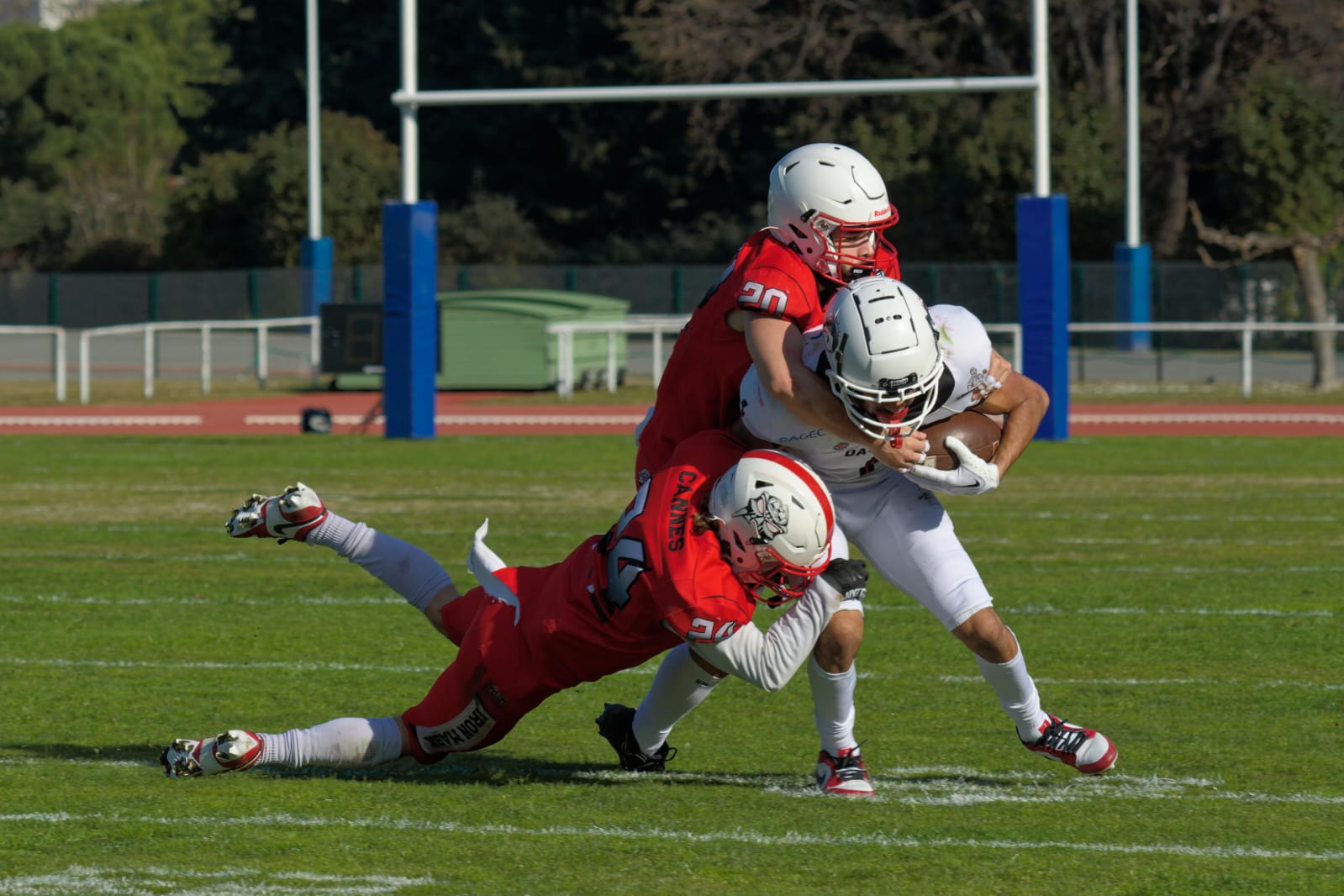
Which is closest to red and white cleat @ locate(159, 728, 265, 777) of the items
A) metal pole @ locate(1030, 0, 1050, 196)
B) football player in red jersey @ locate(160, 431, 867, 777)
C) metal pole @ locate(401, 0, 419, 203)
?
football player in red jersey @ locate(160, 431, 867, 777)

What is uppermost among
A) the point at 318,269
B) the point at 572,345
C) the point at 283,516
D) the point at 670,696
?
the point at 318,269

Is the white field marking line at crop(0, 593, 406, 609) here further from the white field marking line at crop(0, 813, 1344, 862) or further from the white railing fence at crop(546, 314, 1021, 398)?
the white railing fence at crop(546, 314, 1021, 398)

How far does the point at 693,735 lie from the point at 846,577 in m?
1.47

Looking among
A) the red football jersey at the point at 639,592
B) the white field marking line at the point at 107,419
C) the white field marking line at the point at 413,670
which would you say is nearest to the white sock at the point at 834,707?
the red football jersey at the point at 639,592

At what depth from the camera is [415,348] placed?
59.3 feet

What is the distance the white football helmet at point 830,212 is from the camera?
5.55 m

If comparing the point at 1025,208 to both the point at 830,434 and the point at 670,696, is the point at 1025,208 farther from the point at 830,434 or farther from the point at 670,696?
the point at 830,434

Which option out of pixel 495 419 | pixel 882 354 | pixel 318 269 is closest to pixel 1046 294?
pixel 495 419

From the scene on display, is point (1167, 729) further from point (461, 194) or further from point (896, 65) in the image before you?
point (461, 194)

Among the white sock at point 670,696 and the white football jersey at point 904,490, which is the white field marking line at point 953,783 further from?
the white football jersey at point 904,490

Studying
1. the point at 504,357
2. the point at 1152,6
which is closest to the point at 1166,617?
the point at 504,357

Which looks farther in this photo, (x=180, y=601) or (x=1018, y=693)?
(x=180, y=601)

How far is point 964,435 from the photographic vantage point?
5582 mm

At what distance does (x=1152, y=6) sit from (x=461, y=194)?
1845 centimetres
